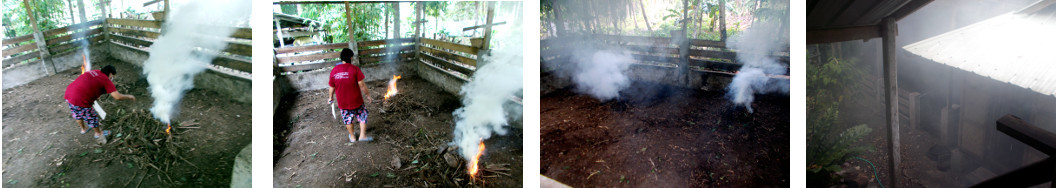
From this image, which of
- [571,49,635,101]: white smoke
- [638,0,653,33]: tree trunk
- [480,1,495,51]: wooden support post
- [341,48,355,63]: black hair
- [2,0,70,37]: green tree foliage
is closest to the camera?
[2,0,70,37]: green tree foliage

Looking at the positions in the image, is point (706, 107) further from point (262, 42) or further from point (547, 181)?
point (262, 42)

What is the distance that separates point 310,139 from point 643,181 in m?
1.70

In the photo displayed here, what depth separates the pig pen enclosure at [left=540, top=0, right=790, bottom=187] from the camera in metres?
1.91

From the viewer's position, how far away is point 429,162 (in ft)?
5.70

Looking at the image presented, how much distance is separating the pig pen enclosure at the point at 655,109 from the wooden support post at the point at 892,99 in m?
0.51

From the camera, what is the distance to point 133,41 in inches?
63.2

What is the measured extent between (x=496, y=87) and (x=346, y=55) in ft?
2.60

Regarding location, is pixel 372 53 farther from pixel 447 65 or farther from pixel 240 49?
pixel 240 49

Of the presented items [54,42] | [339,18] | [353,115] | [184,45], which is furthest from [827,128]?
[54,42]

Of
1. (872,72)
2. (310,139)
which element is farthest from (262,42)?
(872,72)

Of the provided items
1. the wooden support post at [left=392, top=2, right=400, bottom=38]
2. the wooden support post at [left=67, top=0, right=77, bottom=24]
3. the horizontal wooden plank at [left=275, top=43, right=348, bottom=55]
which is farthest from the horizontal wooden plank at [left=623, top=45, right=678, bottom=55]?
the wooden support post at [left=67, top=0, right=77, bottom=24]

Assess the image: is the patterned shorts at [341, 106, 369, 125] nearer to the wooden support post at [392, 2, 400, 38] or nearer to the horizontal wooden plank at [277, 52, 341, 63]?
the horizontal wooden plank at [277, 52, 341, 63]

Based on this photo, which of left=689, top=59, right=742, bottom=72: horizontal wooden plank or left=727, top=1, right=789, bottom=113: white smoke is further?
left=689, top=59, right=742, bottom=72: horizontal wooden plank

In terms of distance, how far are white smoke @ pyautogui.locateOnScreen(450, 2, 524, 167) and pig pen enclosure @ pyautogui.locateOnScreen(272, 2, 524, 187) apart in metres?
0.13
